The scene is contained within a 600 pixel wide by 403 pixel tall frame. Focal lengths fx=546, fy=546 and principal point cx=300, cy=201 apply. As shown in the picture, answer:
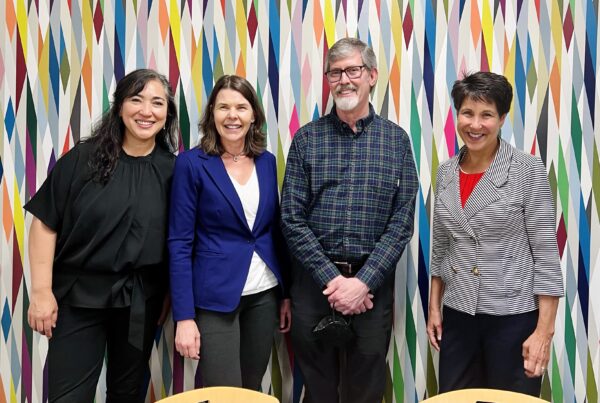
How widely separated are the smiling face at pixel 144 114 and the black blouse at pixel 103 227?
0.26ft

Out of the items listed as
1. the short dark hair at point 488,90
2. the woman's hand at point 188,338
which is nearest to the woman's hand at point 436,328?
the short dark hair at point 488,90

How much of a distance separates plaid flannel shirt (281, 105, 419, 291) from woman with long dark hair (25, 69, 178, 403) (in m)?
0.50

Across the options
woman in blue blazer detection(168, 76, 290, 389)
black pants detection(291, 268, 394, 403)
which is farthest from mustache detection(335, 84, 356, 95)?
black pants detection(291, 268, 394, 403)

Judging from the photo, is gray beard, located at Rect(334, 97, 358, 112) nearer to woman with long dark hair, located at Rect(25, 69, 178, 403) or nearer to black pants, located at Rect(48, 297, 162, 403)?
woman with long dark hair, located at Rect(25, 69, 178, 403)

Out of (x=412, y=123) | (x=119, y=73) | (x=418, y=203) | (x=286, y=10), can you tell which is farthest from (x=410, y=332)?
(x=119, y=73)

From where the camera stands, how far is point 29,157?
2.42m

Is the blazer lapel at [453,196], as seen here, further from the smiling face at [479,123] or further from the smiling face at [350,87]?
the smiling face at [350,87]

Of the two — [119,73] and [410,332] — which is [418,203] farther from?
[119,73]

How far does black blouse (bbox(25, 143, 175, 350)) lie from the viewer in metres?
1.85

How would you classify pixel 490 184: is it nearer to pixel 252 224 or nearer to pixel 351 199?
pixel 351 199

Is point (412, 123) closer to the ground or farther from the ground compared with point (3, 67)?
closer to the ground

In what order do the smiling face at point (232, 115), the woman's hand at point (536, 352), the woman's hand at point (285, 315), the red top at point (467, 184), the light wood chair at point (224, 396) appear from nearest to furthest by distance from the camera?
the light wood chair at point (224, 396) → the woman's hand at point (536, 352) → the red top at point (467, 184) → the smiling face at point (232, 115) → the woman's hand at point (285, 315)

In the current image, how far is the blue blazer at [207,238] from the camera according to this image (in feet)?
6.26

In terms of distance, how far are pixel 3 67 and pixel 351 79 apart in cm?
156
